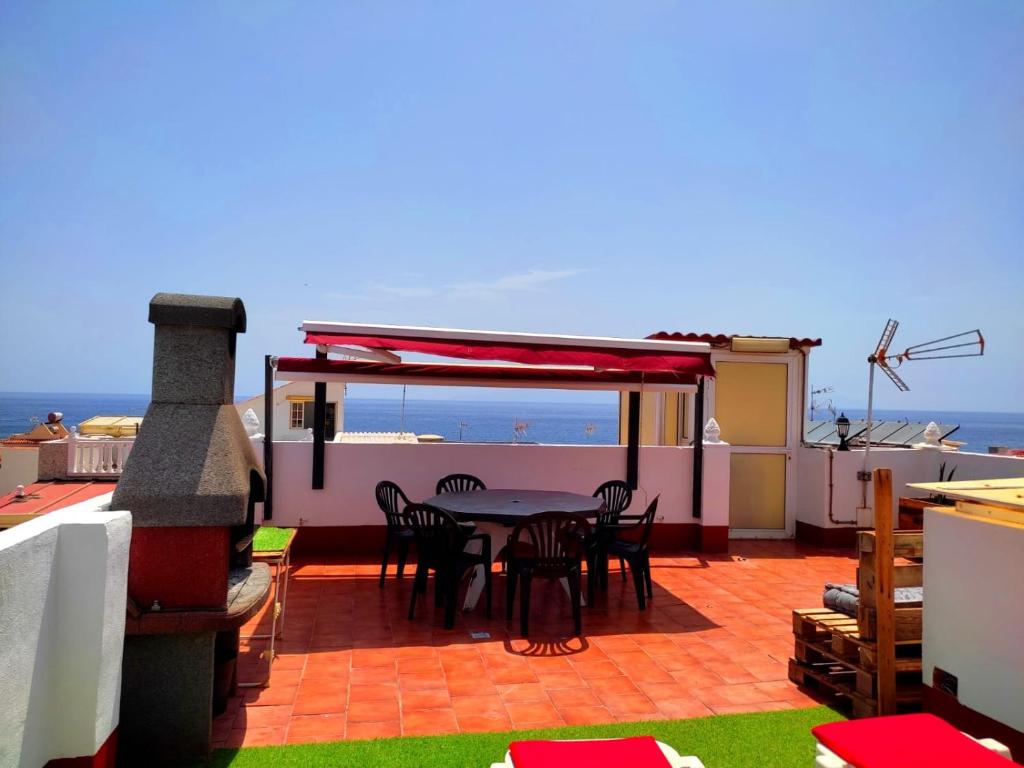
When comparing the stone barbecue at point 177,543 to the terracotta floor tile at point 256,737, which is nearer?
the stone barbecue at point 177,543

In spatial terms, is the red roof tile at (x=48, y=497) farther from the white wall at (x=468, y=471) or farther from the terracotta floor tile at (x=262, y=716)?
the terracotta floor tile at (x=262, y=716)

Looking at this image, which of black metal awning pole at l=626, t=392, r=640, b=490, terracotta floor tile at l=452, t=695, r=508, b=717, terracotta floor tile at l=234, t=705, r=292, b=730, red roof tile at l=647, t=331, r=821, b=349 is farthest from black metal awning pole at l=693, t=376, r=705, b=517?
terracotta floor tile at l=234, t=705, r=292, b=730

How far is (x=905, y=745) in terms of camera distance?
235 centimetres

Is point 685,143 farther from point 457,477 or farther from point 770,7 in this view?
point 457,477

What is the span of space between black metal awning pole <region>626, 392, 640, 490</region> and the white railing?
7.86m

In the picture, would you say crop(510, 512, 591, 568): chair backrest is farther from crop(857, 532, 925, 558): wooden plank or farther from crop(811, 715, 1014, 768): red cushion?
crop(811, 715, 1014, 768): red cushion

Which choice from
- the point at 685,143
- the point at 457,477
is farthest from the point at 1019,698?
the point at 685,143

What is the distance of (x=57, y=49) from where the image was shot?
10047 mm

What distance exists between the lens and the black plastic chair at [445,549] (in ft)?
17.9

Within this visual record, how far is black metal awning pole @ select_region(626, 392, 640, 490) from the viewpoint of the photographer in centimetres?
832

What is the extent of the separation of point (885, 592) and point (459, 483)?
4922 mm

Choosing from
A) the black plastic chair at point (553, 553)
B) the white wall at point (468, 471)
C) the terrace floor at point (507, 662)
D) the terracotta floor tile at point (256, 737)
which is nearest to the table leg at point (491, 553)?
the terrace floor at point (507, 662)

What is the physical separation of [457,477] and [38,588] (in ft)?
18.1

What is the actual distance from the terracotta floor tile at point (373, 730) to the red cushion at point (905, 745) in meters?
2.15
